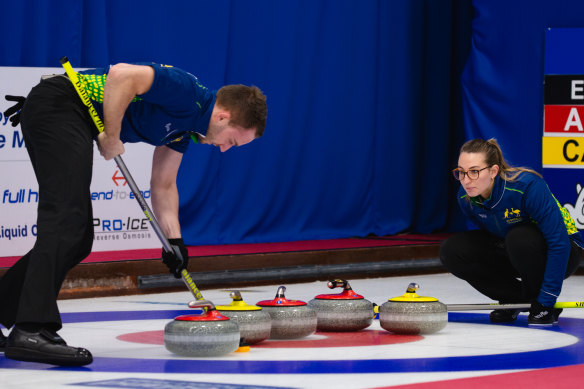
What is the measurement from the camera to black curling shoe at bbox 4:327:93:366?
2.54 metres

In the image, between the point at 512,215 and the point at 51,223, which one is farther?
the point at 512,215

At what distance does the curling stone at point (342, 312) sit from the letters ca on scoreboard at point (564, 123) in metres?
2.93

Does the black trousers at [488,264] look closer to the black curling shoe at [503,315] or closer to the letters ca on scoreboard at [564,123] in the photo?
the black curling shoe at [503,315]

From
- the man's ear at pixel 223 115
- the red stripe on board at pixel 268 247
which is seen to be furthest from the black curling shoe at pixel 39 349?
the red stripe on board at pixel 268 247

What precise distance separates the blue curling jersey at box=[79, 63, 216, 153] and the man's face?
3 centimetres

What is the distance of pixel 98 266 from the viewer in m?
4.71

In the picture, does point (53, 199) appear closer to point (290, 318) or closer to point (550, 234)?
point (290, 318)

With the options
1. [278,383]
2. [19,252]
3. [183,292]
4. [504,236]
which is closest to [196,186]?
[183,292]

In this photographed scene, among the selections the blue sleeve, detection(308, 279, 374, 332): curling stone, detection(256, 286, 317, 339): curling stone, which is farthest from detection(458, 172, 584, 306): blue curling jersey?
detection(256, 286, 317, 339): curling stone

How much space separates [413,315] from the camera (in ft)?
10.5

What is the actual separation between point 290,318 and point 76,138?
0.84 m

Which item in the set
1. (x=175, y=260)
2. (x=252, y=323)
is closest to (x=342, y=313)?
(x=252, y=323)

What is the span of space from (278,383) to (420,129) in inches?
206

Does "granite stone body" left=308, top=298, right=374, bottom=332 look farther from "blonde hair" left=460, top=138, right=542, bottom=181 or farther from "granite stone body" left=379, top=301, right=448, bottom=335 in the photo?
"blonde hair" left=460, top=138, right=542, bottom=181
